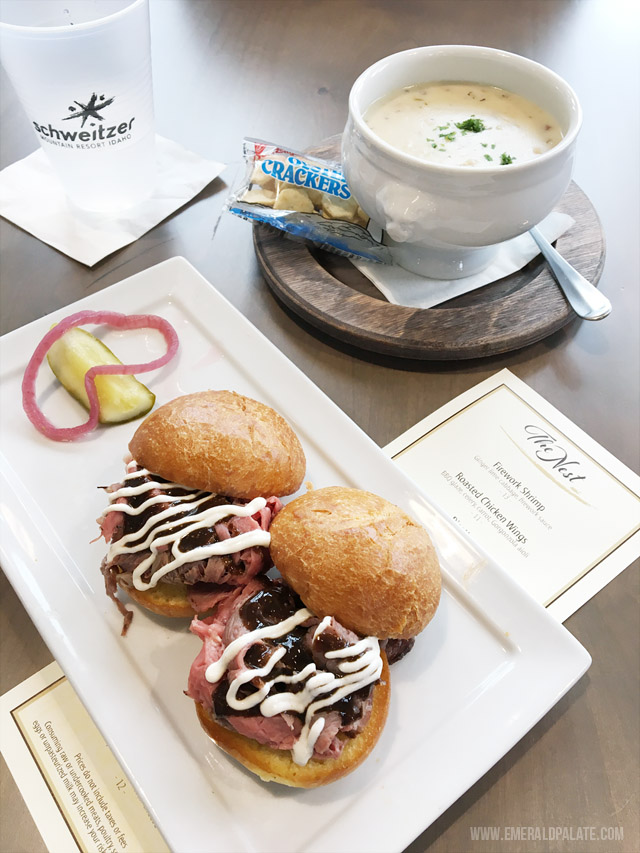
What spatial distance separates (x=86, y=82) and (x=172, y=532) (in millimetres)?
980

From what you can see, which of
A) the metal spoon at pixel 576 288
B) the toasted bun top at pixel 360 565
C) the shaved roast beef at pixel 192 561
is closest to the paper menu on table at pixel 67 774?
the shaved roast beef at pixel 192 561

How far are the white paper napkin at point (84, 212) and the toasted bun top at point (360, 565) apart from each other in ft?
3.25

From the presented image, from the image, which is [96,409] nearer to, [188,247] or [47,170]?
[188,247]

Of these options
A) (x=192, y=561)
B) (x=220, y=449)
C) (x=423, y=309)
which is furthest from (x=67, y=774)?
(x=423, y=309)

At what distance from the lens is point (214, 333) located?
1387 mm

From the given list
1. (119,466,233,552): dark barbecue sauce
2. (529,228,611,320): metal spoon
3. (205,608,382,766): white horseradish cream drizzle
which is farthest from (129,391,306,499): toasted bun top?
(529,228,611,320): metal spoon

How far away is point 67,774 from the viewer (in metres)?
0.93

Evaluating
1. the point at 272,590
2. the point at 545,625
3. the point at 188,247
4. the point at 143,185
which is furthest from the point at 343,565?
the point at 143,185

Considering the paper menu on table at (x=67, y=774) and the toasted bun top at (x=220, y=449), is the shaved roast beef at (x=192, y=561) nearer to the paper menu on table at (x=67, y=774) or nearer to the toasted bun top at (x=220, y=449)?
the toasted bun top at (x=220, y=449)

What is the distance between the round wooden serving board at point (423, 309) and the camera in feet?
4.39

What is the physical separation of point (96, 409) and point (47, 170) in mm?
904

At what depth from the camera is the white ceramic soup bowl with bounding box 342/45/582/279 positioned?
45.0 inches

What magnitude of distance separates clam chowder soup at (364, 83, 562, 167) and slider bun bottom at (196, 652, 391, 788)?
100 centimetres

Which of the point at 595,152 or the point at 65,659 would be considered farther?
the point at 595,152
